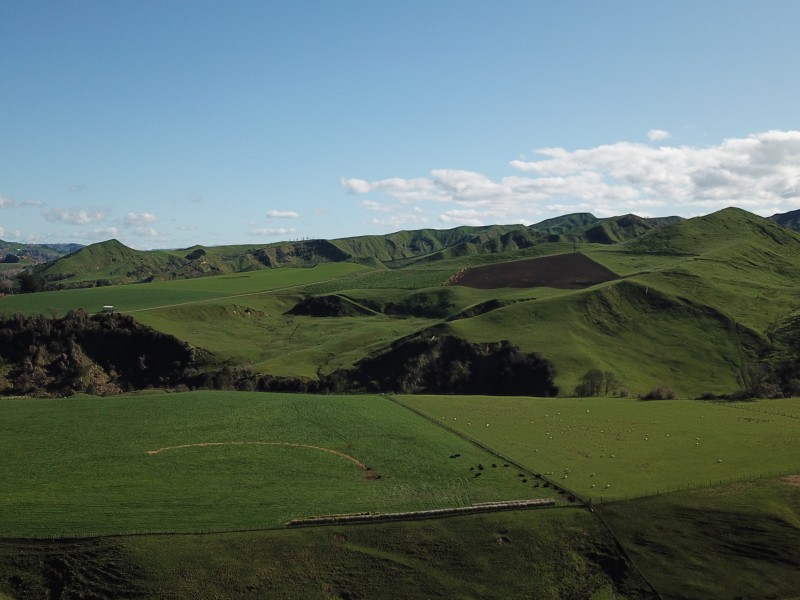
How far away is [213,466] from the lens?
62.9 m

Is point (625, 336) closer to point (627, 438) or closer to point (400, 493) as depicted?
point (627, 438)

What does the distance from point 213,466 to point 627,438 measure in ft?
155

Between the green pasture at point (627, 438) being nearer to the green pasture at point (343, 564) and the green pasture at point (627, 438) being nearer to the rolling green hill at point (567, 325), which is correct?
the green pasture at point (343, 564)

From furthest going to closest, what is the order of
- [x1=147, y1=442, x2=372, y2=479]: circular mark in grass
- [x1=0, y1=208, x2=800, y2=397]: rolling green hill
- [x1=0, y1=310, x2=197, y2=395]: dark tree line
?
1. [x1=0, y1=208, x2=800, y2=397]: rolling green hill
2. [x1=0, y1=310, x2=197, y2=395]: dark tree line
3. [x1=147, y1=442, x2=372, y2=479]: circular mark in grass

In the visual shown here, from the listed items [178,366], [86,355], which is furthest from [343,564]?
[86,355]

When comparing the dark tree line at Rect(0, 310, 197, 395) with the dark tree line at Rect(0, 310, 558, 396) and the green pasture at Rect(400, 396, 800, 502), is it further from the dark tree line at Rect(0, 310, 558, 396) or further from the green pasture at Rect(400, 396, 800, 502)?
the green pasture at Rect(400, 396, 800, 502)

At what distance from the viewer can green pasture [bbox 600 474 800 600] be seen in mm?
49062

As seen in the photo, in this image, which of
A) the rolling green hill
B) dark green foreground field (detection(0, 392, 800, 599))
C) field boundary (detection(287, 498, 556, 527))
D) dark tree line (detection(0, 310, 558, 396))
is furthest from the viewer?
the rolling green hill

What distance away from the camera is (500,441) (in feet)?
243

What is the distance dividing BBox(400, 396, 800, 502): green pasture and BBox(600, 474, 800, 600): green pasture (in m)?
2.32

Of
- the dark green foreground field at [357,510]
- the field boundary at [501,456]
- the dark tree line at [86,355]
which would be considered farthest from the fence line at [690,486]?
the dark tree line at [86,355]

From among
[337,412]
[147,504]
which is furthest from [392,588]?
[337,412]

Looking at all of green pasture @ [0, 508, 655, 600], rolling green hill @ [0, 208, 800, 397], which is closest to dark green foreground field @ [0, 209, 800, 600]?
green pasture @ [0, 508, 655, 600]

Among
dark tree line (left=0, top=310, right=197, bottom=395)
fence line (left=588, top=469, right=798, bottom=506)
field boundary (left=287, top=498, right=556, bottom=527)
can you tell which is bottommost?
field boundary (left=287, top=498, right=556, bottom=527)
